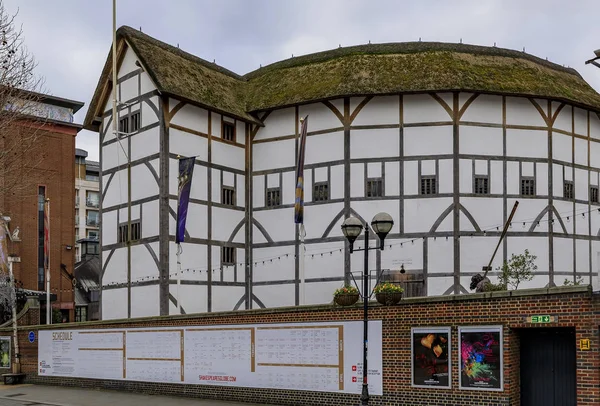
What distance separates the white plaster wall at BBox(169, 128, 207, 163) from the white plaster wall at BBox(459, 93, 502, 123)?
1184 cm

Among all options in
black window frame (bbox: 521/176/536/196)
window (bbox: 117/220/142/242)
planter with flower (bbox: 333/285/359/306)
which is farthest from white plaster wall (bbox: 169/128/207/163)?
planter with flower (bbox: 333/285/359/306)

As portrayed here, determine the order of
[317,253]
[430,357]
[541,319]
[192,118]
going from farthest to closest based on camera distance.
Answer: [192,118] < [317,253] < [430,357] < [541,319]

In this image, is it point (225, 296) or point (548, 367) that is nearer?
point (548, 367)

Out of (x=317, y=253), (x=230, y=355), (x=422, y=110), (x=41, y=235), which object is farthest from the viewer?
(x=41, y=235)

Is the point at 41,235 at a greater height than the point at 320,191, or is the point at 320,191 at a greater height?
the point at 320,191

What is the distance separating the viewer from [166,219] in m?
32.3

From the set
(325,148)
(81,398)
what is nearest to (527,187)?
(325,148)

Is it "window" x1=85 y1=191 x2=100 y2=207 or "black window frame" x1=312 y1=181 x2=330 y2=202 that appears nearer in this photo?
"black window frame" x1=312 y1=181 x2=330 y2=202

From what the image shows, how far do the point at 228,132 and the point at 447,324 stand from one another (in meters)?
20.8

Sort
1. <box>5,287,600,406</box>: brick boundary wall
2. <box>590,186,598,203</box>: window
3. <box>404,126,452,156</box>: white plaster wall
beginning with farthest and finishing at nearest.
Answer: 1. <box>590,186,598,203</box>: window
2. <box>404,126,452,156</box>: white plaster wall
3. <box>5,287,600,406</box>: brick boundary wall

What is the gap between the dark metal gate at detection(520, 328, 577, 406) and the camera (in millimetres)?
16188

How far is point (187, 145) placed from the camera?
1332 inches

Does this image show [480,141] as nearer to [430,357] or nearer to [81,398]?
[430,357]

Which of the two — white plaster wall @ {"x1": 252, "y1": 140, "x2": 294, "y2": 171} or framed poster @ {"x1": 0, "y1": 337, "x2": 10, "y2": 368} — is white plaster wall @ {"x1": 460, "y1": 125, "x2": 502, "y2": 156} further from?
framed poster @ {"x1": 0, "y1": 337, "x2": 10, "y2": 368}
